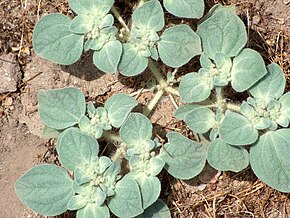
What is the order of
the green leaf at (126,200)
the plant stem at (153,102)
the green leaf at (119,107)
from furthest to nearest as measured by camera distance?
the plant stem at (153,102) → the green leaf at (119,107) → the green leaf at (126,200)

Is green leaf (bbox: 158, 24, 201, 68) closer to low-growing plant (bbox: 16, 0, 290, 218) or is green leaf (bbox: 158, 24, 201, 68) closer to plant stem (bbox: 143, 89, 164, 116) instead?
low-growing plant (bbox: 16, 0, 290, 218)

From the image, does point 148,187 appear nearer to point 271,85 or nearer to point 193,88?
point 193,88

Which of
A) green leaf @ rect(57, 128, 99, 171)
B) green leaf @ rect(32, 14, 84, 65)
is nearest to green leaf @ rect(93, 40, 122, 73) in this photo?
green leaf @ rect(32, 14, 84, 65)

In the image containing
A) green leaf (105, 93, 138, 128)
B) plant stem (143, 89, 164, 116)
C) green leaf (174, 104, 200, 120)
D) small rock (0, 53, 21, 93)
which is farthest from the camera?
small rock (0, 53, 21, 93)

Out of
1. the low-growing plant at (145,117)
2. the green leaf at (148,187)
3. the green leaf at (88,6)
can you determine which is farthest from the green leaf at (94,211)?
the green leaf at (88,6)

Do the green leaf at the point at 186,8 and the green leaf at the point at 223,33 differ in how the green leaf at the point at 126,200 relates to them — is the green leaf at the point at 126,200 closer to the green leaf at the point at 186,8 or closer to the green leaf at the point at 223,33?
the green leaf at the point at 223,33

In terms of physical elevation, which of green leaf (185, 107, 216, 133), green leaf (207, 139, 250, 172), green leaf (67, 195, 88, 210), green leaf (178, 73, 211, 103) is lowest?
green leaf (207, 139, 250, 172)
